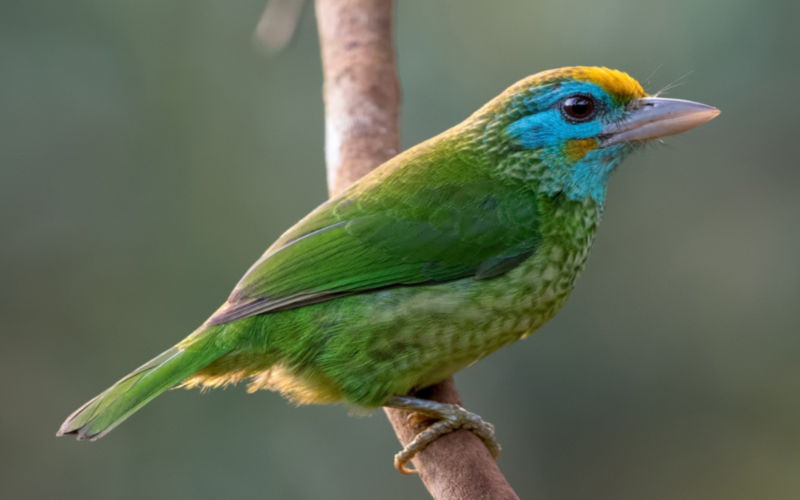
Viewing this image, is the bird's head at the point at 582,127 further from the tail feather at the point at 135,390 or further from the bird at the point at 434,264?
the tail feather at the point at 135,390

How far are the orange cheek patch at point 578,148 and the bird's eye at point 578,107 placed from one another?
7 cm

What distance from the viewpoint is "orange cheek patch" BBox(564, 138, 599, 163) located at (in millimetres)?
2723

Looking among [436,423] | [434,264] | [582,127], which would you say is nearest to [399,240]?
[434,264]

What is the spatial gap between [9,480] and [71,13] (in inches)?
97.0

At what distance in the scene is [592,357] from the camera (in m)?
4.25

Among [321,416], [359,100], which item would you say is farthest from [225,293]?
[359,100]

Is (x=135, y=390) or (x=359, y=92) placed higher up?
(x=359, y=92)

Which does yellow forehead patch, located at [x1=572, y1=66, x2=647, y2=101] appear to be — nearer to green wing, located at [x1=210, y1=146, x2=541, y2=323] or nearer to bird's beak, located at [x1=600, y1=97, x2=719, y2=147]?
bird's beak, located at [x1=600, y1=97, x2=719, y2=147]

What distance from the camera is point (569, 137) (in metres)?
2.73

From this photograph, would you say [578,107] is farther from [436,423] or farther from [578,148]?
[436,423]

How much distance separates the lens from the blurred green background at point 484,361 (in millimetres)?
4191

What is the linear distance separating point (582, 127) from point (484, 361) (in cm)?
172

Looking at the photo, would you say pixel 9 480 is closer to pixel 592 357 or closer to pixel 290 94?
pixel 290 94

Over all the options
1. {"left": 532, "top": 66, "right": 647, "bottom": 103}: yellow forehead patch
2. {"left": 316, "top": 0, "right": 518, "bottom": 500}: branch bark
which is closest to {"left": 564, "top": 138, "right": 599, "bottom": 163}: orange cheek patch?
{"left": 532, "top": 66, "right": 647, "bottom": 103}: yellow forehead patch
